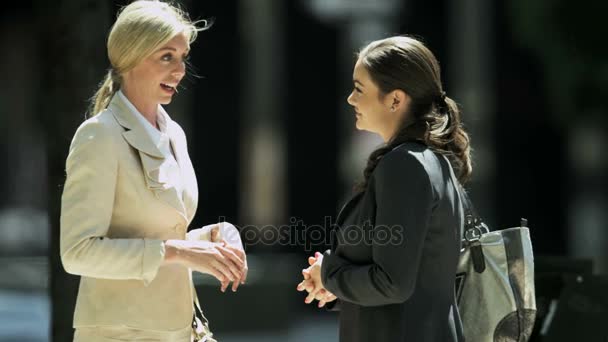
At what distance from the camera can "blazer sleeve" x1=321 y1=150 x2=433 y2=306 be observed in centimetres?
284

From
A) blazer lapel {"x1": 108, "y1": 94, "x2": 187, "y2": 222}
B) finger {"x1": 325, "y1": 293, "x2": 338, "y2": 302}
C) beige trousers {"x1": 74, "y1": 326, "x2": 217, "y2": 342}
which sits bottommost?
beige trousers {"x1": 74, "y1": 326, "x2": 217, "y2": 342}

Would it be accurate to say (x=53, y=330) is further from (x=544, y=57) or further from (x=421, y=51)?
(x=544, y=57)

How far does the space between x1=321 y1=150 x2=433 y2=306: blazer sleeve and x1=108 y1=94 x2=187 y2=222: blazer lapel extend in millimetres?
659

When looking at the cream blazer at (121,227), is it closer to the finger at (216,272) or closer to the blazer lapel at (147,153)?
the blazer lapel at (147,153)

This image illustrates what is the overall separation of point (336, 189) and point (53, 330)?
28.8ft

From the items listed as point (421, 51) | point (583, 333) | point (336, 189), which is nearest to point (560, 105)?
point (336, 189)

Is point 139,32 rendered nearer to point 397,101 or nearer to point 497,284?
point 397,101

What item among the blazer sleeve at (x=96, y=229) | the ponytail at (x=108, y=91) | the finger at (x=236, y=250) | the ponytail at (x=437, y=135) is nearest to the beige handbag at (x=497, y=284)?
the ponytail at (x=437, y=135)

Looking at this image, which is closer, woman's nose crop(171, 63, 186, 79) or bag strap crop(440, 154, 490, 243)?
woman's nose crop(171, 63, 186, 79)

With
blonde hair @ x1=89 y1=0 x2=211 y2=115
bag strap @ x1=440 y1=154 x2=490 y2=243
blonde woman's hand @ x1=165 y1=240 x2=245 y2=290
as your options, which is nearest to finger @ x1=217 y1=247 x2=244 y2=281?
blonde woman's hand @ x1=165 y1=240 x2=245 y2=290

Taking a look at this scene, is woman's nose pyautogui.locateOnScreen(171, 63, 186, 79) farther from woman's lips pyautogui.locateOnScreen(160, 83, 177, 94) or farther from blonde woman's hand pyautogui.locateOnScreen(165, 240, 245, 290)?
blonde woman's hand pyautogui.locateOnScreen(165, 240, 245, 290)

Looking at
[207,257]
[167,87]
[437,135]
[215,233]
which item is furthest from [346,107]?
[207,257]

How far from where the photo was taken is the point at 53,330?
4.47 metres

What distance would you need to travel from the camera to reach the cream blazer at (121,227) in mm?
2982
